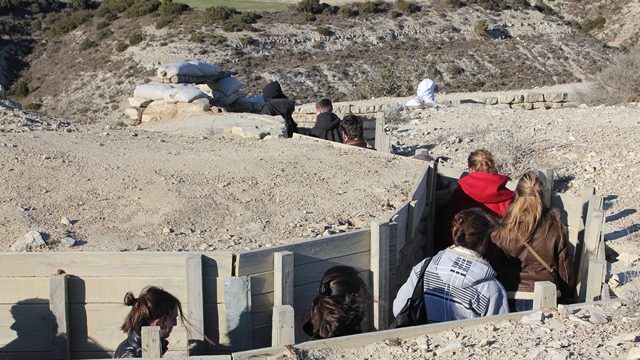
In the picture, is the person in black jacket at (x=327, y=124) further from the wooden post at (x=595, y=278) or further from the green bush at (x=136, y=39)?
the green bush at (x=136, y=39)

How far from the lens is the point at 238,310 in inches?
239

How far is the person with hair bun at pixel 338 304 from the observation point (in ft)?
16.7

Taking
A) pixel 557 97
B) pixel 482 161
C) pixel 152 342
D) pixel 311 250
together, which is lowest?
pixel 557 97

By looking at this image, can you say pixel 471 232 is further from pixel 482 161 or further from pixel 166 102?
pixel 166 102

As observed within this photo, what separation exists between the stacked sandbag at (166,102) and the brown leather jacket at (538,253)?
8105 mm

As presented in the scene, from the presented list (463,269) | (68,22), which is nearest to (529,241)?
(463,269)

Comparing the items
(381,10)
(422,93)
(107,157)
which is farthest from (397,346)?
(381,10)

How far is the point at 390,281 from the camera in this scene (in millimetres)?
7410

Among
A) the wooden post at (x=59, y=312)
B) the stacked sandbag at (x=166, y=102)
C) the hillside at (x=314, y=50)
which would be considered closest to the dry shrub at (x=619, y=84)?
the stacked sandbag at (x=166, y=102)

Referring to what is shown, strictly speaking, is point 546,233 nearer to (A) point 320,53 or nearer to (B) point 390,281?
(B) point 390,281

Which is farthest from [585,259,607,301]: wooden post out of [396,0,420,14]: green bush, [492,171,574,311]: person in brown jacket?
[396,0,420,14]: green bush

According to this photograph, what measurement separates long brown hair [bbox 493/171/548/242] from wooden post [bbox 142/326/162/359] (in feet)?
9.23

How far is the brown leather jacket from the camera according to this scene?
6738 millimetres

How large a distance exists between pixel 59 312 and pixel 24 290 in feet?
0.93
